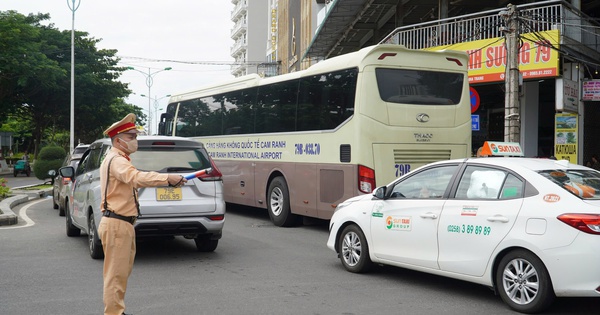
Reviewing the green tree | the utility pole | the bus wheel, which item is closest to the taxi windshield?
the utility pole

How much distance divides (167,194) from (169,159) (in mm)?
521

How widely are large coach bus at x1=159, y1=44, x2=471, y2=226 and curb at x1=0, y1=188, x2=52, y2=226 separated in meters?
5.28

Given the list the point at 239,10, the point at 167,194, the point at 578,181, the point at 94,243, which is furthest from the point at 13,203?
the point at 239,10

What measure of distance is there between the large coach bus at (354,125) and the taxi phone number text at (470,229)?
440 cm

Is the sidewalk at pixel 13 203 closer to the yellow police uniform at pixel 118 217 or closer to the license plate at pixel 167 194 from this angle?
the license plate at pixel 167 194

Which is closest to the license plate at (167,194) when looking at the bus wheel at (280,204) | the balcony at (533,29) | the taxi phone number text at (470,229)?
the taxi phone number text at (470,229)

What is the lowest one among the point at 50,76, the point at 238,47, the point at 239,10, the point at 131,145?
the point at 131,145

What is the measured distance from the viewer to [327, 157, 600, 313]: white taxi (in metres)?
5.71

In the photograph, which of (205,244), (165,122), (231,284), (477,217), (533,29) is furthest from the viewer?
(165,122)

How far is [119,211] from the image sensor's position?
17.3 feet

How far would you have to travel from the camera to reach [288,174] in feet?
44.2

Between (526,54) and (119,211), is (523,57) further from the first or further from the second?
(119,211)

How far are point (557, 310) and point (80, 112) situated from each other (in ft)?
157

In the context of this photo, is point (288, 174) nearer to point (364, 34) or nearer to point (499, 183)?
point (499, 183)
